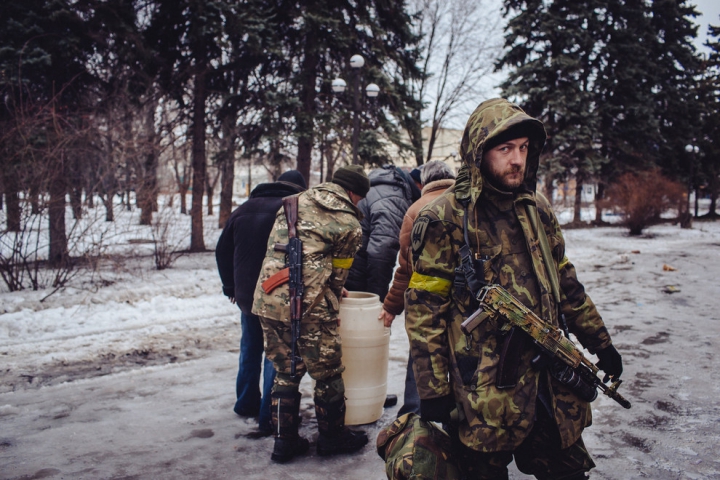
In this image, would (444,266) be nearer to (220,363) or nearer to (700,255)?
(220,363)

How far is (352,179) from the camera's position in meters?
3.67

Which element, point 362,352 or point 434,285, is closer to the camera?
point 434,285

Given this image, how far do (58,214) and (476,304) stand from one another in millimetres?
8791

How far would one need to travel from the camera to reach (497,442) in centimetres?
210

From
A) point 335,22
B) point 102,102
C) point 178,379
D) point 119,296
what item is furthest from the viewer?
point 335,22

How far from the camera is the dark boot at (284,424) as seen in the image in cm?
348

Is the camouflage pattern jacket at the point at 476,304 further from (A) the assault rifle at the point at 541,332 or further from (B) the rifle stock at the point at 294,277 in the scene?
(B) the rifle stock at the point at 294,277

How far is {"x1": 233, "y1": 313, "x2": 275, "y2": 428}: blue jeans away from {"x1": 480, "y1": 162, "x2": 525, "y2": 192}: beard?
2.44 metres

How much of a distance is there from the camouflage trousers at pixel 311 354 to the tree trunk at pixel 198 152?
10.5m

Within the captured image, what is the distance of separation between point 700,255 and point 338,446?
15.3m

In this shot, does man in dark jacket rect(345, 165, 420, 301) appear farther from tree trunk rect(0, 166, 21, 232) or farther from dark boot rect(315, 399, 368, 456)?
tree trunk rect(0, 166, 21, 232)

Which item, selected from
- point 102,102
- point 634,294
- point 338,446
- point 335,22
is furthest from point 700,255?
point 102,102

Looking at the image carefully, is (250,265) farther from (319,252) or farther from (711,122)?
(711,122)

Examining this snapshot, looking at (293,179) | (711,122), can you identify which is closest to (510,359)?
(293,179)
